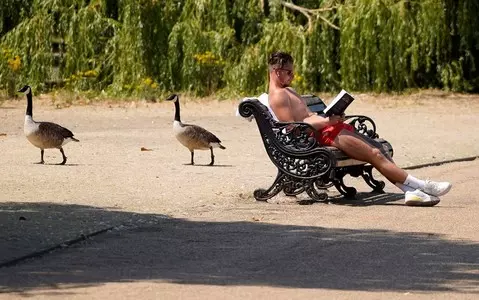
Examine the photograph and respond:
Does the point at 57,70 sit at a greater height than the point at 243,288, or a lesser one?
lesser

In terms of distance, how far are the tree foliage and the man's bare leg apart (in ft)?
43.0

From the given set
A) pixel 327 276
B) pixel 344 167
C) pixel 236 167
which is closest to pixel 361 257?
pixel 327 276

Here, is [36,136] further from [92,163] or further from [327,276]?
[327,276]

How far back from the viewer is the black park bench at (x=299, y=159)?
523 inches

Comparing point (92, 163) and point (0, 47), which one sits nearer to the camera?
point (92, 163)

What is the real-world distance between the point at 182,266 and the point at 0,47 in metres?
18.6

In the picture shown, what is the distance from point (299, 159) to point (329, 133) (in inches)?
15.8

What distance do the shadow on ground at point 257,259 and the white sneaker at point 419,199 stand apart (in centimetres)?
166

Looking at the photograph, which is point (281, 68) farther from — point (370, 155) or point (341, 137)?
point (370, 155)

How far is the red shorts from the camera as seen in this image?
13.4m

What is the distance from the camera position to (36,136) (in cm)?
1677

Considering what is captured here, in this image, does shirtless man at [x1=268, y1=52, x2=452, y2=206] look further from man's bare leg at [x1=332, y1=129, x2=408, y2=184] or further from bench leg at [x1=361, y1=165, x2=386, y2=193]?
bench leg at [x1=361, y1=165, x2=386, y2=193]

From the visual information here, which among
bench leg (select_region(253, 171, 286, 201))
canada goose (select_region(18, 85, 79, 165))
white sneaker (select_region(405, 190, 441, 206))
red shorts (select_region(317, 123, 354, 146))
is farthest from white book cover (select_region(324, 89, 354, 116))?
canada goose (select_region(18, 85, 79, 165))

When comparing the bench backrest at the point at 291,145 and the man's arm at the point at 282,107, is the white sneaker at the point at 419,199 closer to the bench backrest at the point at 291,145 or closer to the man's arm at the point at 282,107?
the bench backrest at the point at 291,145
